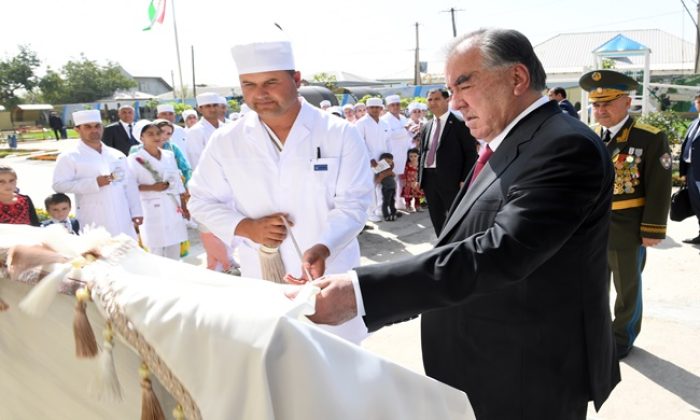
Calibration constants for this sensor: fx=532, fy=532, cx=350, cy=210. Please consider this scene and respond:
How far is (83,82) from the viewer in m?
74.5

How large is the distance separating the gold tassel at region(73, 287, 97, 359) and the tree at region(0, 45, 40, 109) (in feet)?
223

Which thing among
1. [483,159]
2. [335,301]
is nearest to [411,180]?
[483,159]

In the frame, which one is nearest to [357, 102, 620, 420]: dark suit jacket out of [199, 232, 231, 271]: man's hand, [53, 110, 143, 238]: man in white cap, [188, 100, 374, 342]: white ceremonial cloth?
[188, 100, 374, 342]: white ceremonial cloth

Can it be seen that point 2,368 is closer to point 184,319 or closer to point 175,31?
point 184,319

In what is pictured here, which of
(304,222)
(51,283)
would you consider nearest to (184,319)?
(51,283)

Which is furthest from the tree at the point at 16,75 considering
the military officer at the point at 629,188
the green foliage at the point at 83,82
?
the military officer at the point at 629,188

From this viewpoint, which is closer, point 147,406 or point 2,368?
point 147,406

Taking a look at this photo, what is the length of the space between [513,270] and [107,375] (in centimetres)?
103

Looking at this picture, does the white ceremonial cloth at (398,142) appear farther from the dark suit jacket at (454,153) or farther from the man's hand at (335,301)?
the man's hand at (335,301)

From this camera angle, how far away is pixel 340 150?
266 cm

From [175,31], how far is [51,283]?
31264 millimetres

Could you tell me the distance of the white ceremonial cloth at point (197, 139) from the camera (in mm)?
7594

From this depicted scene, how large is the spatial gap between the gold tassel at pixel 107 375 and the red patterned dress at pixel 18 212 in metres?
4.08

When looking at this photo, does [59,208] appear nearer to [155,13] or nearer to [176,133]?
[176,133]
